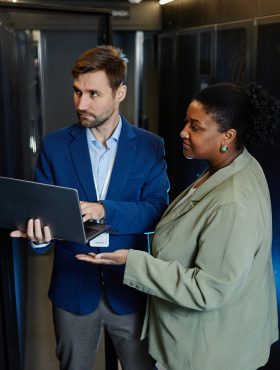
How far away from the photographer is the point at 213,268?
1189mm

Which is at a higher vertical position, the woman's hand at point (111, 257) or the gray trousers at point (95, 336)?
the woman's hand at point (111, 257)

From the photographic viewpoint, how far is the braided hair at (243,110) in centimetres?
125

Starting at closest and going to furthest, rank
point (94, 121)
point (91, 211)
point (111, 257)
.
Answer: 1. point (111, 257)
2. point (91, 211)
3. point (94, 121)

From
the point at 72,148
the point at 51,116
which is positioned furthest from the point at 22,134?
the point at 72,148

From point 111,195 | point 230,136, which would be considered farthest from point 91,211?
point 230,136

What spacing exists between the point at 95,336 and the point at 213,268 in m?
0.72

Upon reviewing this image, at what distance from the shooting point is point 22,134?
2787mm

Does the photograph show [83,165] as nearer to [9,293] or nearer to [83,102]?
[83,102]

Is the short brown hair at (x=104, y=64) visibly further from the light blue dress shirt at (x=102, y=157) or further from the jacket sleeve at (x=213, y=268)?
the jacket sleeve at (x=213, y=268)

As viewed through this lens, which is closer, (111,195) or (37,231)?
(37,231)

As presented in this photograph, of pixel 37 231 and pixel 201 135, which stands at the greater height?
pixel 201 135

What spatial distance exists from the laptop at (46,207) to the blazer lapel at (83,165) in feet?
0.72

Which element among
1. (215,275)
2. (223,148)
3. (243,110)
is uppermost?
(243,110)

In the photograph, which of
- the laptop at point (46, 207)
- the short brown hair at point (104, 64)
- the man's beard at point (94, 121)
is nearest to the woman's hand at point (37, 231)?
the laptop at point (46, 207)
